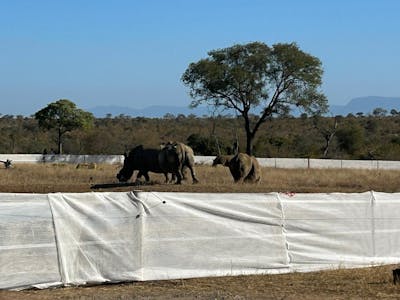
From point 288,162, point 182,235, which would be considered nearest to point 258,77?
point 288,162

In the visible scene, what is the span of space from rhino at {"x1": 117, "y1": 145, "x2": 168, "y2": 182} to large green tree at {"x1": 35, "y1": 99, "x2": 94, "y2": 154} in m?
43.2

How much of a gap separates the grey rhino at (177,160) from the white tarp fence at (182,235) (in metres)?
14.5

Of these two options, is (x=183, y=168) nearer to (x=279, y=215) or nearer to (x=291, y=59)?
(x=279, y=215)

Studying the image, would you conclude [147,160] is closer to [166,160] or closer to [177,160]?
[166,160]

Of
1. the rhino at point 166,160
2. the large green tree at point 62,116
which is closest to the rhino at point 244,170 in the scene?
the rhino at point 166,160

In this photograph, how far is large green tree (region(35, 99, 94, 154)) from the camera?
7294 cm

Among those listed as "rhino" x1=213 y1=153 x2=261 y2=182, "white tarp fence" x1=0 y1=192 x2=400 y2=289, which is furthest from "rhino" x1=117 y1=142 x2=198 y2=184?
"white tarp fence" x1=0 y1=192 x2=400 y2=289

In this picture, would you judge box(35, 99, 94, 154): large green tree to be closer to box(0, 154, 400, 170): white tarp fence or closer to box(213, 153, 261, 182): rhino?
box(0, 154, 400, 170): white tarp fence

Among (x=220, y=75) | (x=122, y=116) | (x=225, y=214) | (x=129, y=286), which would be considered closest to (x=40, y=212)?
(x=129, y=286)

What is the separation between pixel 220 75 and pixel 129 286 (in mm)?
55727

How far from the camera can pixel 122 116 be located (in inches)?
5463

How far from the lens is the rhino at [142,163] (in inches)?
1136

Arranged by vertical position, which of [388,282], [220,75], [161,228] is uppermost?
[220,75]

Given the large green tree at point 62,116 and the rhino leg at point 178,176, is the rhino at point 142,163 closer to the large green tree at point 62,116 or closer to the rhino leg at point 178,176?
the rhino leg at point 178,176
